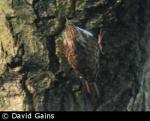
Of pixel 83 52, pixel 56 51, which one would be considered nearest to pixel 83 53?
pixel 83 52

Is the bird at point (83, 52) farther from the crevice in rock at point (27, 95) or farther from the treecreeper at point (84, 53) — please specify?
the crevice in rock at point (27, 95)

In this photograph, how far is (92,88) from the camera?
146 inches

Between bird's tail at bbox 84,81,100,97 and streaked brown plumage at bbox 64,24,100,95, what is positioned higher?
streaked brown plumage at bbox 64,24,100,95

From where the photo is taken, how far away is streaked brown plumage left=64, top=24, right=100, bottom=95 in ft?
12.0

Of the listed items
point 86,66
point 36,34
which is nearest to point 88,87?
point 86,66

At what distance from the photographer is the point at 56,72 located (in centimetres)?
371

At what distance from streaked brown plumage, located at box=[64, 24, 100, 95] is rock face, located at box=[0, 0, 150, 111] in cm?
5

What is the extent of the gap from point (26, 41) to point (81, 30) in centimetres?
29

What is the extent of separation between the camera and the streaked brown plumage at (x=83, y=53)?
→ 364 centimetres

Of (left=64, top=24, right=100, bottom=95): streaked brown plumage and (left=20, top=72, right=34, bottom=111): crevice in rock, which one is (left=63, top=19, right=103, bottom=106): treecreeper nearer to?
(left=64, top=24, right=100, bottom=95): streaked brown plumage

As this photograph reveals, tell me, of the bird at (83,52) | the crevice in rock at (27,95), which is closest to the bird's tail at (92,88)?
the bird at (83,52)

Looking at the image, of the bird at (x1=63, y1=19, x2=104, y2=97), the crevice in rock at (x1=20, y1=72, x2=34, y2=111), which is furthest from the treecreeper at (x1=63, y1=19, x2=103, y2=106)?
the crevice in rock at (x1=20, y1=72, x2=34, y2=111)

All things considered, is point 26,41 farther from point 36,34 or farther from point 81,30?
point 81,30

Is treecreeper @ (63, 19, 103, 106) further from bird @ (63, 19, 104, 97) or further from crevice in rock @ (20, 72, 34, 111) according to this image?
crevice in rock @ (20, 72, 34, 111)
